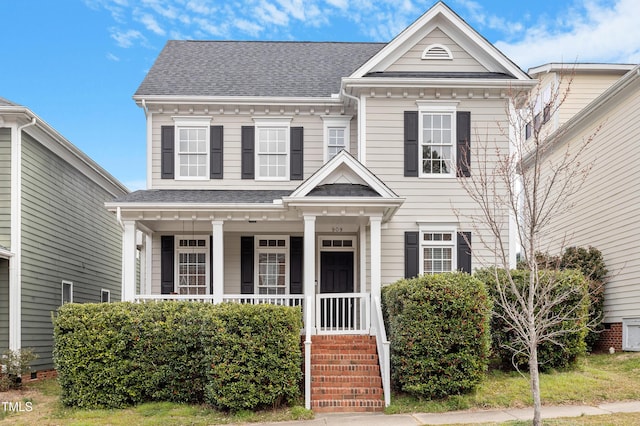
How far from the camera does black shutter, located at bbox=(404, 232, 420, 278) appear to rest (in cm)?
1555

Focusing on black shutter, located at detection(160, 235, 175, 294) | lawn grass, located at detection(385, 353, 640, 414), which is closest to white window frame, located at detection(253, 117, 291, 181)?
black shutter, located at detection(160, 235, 175, 294)

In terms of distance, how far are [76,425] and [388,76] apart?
33.4 ft

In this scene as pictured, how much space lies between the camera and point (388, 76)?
15.8 metres

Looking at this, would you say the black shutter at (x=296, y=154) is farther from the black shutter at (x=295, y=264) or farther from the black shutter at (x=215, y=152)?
the black shutter at (x=215, y=152)

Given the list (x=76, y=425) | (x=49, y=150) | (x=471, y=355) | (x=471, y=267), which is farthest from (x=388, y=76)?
(x=76, y=425)

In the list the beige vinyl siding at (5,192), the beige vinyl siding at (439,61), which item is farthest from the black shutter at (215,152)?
the beige vinyl siding at (439,61)

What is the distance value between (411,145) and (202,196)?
516 cm

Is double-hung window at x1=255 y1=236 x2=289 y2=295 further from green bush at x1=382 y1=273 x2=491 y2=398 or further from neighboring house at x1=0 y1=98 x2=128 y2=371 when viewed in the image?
green bush at x1=382 y1=273 x2=491 y2=398

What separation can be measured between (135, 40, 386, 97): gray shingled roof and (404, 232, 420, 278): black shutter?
4.60 metres

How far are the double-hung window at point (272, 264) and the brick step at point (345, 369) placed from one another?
450cm

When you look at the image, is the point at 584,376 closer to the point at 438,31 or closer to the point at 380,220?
the point at 380,220

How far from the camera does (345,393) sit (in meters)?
12.0

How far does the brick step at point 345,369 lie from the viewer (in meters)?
12.5

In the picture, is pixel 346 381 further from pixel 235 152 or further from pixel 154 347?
pixel 235 152
